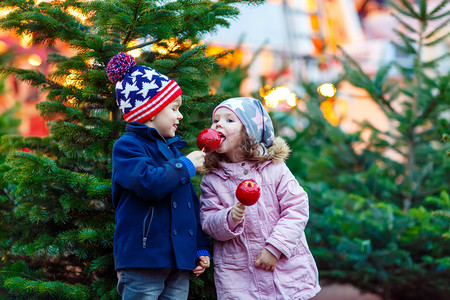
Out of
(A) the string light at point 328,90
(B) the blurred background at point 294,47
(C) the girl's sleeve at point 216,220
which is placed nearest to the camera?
(C) the girl's sleeve at point 216,220

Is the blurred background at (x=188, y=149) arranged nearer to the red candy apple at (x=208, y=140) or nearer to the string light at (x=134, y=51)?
the string light at (x=134, y=51)

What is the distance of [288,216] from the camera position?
8.20 feet

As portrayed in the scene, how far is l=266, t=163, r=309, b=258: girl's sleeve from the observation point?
243 cm

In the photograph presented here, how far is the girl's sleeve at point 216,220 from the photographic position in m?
2.41

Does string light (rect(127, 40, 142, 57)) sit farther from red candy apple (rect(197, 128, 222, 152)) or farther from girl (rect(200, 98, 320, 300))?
red candy apple (rect(197, 128, 222, 152))

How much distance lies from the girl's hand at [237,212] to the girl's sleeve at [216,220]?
6cm

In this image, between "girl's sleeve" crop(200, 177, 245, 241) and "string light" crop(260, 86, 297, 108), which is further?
"string light" crop(260, 86, 297, 108)

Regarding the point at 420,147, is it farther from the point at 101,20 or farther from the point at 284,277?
the point at 101,20

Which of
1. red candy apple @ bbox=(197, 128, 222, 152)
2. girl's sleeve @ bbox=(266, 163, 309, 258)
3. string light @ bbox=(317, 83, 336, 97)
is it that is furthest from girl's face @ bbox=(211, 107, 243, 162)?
string light @ bbox=(317, 83, 336, 97)

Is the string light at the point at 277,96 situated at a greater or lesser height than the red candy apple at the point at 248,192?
greater

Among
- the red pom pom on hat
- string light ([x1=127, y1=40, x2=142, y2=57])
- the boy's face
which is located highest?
string light ([x1=127, y1=40, x2=142, y2=57])

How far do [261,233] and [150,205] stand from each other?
692 mm

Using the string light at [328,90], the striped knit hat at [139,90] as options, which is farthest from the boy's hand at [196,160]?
the string light at [328,90]

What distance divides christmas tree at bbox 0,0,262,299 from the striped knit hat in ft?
1.20
